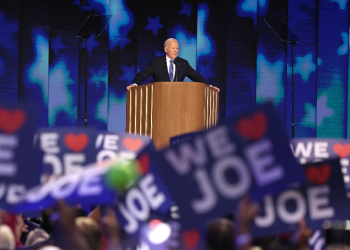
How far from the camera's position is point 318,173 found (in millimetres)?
1818

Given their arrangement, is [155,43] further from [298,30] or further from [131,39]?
[298,30]

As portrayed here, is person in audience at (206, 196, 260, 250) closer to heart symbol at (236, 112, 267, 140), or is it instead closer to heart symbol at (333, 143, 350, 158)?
heart symbol at (236, 112, 267, 140)

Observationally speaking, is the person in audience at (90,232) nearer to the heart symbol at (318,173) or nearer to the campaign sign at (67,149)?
the campaign sign at (67,149)

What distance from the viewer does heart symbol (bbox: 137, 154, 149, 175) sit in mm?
1691

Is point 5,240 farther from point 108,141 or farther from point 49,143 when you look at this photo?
point 108,141

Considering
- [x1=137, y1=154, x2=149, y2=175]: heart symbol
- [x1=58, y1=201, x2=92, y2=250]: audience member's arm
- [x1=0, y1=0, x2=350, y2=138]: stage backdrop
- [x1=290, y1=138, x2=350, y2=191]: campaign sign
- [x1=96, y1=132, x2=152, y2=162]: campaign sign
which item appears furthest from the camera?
[x1=0, y1=0, x2=350, y2=138]: stage backdrop

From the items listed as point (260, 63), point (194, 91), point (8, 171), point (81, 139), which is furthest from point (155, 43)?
point (8, 171)

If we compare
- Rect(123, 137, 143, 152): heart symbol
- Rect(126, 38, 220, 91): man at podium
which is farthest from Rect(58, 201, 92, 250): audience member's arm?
Rect(126, 38, 220, 91): man at podium

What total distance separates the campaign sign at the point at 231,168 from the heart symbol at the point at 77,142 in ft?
2.34

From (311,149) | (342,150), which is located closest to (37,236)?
(311,149)

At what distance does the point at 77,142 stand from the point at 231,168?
83 cm

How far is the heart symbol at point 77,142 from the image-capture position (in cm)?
216

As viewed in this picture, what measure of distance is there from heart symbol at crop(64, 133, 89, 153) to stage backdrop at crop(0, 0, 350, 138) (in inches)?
200

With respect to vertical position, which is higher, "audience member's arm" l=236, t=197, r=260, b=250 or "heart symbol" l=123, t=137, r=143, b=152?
"heart symbol" l=123, t=137, r=143, b=152
